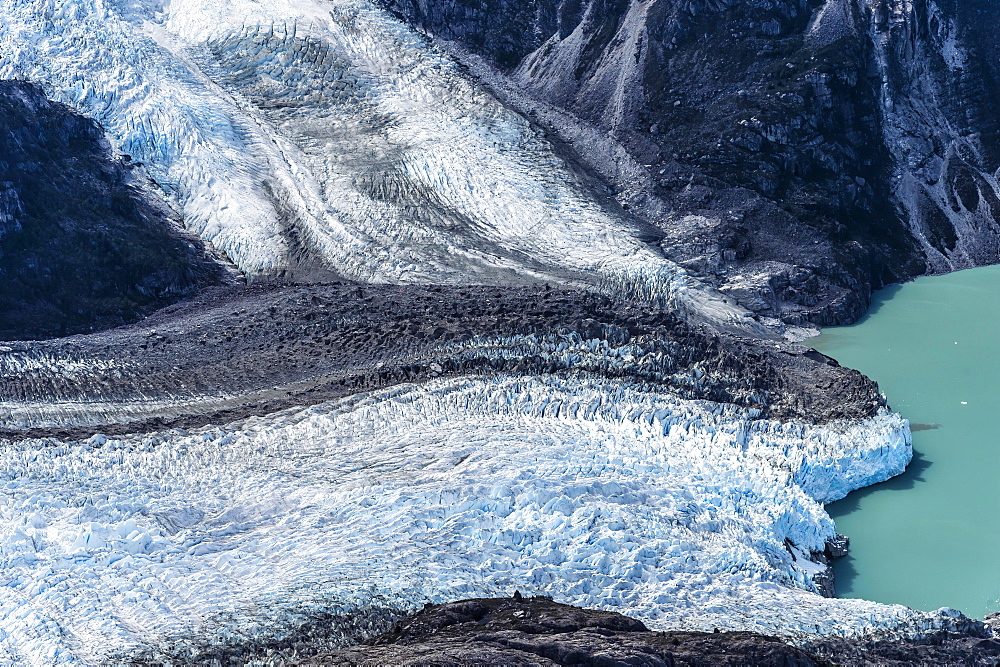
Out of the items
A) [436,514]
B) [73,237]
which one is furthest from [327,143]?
[436,514]

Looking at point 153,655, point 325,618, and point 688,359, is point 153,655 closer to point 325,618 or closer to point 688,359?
point 325,618

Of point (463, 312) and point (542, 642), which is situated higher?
point (463, 312)

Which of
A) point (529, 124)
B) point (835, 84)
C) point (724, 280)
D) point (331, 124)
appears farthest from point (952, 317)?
point (331, 124)

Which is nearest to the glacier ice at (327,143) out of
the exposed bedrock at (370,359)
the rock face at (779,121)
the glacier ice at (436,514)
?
the rock face at (779,121)

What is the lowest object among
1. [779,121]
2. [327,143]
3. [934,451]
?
[934,451]

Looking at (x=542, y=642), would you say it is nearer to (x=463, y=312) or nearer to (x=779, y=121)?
(x=463, y=312)

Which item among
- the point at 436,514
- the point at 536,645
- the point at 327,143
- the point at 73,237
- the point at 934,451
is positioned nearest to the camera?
the point at 536,645
